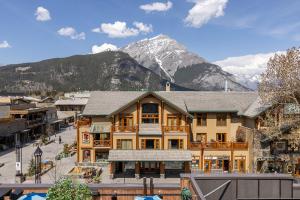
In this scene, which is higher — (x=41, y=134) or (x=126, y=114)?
(x=126, y=114)

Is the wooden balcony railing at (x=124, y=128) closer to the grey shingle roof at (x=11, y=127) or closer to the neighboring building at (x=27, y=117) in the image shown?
the grey shingle roof at (x=11, y=127)

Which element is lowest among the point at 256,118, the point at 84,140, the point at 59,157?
the point at 59,157

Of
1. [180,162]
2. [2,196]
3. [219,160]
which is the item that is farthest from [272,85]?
[2,196]

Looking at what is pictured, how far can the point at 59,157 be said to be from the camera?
4769cm

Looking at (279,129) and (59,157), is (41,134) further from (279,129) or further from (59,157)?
(279,129)

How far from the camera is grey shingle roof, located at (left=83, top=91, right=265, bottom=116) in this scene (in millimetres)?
42062

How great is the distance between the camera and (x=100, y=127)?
41750mm

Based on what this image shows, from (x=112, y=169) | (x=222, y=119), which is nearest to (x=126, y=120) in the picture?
(x=112, y=169)

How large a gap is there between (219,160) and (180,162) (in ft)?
15.8

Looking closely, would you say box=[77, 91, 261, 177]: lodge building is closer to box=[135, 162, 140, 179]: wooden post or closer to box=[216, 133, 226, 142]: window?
box=[135, 162, 140, 179]: wooden post

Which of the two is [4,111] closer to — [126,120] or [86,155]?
[86,155]

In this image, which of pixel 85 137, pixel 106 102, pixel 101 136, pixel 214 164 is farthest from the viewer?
pixel 106 102

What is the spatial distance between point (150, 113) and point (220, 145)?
9.46m

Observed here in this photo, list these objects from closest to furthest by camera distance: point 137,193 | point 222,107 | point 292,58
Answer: point 137,193 < point 292,58 < point 222,107
